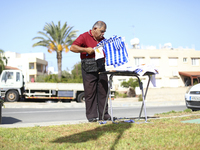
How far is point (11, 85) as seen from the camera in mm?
21453

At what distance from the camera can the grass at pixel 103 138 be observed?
3428 mm

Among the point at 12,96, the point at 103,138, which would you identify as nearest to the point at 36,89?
the point at 12,96

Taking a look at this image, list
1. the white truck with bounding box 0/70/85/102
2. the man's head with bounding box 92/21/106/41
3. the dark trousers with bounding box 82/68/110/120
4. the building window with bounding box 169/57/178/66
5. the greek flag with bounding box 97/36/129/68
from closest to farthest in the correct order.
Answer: the greek flag with bounding box 97/36/129/68, the man's head with bounding box 92/21/106/41, the dark trousers with bounding box 82/68/110/120, the white truck with bounding box 0/70/85/102, the building window with bounding box 169/57/178/66

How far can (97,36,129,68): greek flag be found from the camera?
16.3 feet

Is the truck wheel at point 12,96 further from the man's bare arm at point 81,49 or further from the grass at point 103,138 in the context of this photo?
the grass at point 103,138

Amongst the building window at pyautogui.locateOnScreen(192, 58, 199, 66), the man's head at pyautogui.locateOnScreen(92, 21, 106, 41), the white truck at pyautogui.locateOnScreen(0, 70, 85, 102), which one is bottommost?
the white truck at pyautogui.locateOnScreen(0, 70, 85, 102)

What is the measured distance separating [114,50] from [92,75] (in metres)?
0.78

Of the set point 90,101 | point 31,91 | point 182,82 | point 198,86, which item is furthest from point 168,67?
point 90,101

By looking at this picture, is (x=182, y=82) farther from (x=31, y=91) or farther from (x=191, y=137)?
(x=191, y=137)

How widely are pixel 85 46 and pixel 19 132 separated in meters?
2.11

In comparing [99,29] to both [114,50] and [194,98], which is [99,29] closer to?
[114,50]

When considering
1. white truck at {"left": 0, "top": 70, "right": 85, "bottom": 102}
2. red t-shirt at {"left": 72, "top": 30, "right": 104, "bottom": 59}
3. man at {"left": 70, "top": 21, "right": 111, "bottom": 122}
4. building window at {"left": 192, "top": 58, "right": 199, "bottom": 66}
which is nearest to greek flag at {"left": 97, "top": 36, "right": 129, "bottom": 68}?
man at {"left": 70, "top": 21, "right": 111, "bottom": 122}

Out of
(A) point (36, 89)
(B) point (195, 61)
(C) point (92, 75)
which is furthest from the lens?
(B) point (195, 61)

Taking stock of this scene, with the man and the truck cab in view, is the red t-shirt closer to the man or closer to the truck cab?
the man
